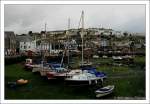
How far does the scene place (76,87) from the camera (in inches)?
152

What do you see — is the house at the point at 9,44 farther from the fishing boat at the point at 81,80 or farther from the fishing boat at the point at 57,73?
the fishing boat at the point at 81,80

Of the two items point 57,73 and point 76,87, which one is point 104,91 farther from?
point 57,73

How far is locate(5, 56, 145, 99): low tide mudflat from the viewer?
3.69 metres

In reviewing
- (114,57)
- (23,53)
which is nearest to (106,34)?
(114,57)

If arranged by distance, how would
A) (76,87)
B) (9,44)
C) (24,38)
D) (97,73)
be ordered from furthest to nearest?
(24,38) → (9,44) → (97,73) → (76,87)

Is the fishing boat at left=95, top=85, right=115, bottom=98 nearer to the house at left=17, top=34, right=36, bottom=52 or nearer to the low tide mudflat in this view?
the low tide mudflat

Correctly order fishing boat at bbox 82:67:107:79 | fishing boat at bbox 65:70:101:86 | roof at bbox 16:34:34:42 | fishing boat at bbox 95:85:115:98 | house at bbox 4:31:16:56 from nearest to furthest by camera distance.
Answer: fishing boat at bbox 95:85:115:98, fishing boat at bbox 65:70:101:86, fishing boat at bbox 82:67:107:79, house at bbox 4:31:16:56, roof at bbox 16:34:34:42

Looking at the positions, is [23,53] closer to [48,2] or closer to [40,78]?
[40,78]

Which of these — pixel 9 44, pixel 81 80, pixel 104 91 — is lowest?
pixel 104 91

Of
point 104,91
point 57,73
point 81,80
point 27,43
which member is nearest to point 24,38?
point 27,43

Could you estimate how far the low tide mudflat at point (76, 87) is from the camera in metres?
3.69

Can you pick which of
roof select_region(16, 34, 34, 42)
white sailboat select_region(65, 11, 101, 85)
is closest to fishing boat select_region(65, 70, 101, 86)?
white sailboat select_region(65, 11, 101, 85)

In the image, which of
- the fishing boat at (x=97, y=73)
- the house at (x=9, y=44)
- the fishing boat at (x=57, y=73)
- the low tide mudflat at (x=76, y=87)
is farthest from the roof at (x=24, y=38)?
the fishing boat at (x=97, y=73)

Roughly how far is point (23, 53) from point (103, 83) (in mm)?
1510
